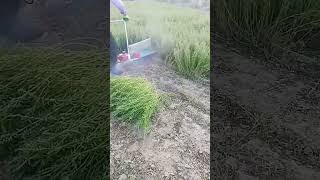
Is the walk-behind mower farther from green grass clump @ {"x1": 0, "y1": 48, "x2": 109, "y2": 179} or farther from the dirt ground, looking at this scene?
the dirt ground

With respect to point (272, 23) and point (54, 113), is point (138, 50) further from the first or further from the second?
point (272, 23)

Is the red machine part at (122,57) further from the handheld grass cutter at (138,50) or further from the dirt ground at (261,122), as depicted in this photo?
the dirt ground at (261,122)

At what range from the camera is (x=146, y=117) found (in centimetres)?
221

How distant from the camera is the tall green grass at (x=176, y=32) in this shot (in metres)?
2.30

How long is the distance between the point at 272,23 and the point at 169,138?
79 cm

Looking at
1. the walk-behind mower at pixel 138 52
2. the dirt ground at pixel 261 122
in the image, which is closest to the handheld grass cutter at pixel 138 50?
the walk-behind mower at pixel 138 52

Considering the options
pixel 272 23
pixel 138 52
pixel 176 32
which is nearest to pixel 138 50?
pixel 138 52

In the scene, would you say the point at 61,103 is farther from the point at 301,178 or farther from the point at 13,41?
the point at 301,178

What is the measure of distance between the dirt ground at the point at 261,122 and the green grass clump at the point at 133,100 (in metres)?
0.31

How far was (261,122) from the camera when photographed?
2195 mm

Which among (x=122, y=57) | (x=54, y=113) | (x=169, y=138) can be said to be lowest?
(x=169, y=138)

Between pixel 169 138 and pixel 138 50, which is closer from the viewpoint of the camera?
pixel 169 138

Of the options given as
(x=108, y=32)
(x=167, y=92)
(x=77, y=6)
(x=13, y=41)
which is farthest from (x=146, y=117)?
(x=13, y=41)

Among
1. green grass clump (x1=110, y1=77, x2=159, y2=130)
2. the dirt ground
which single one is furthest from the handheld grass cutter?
the dirt ground
